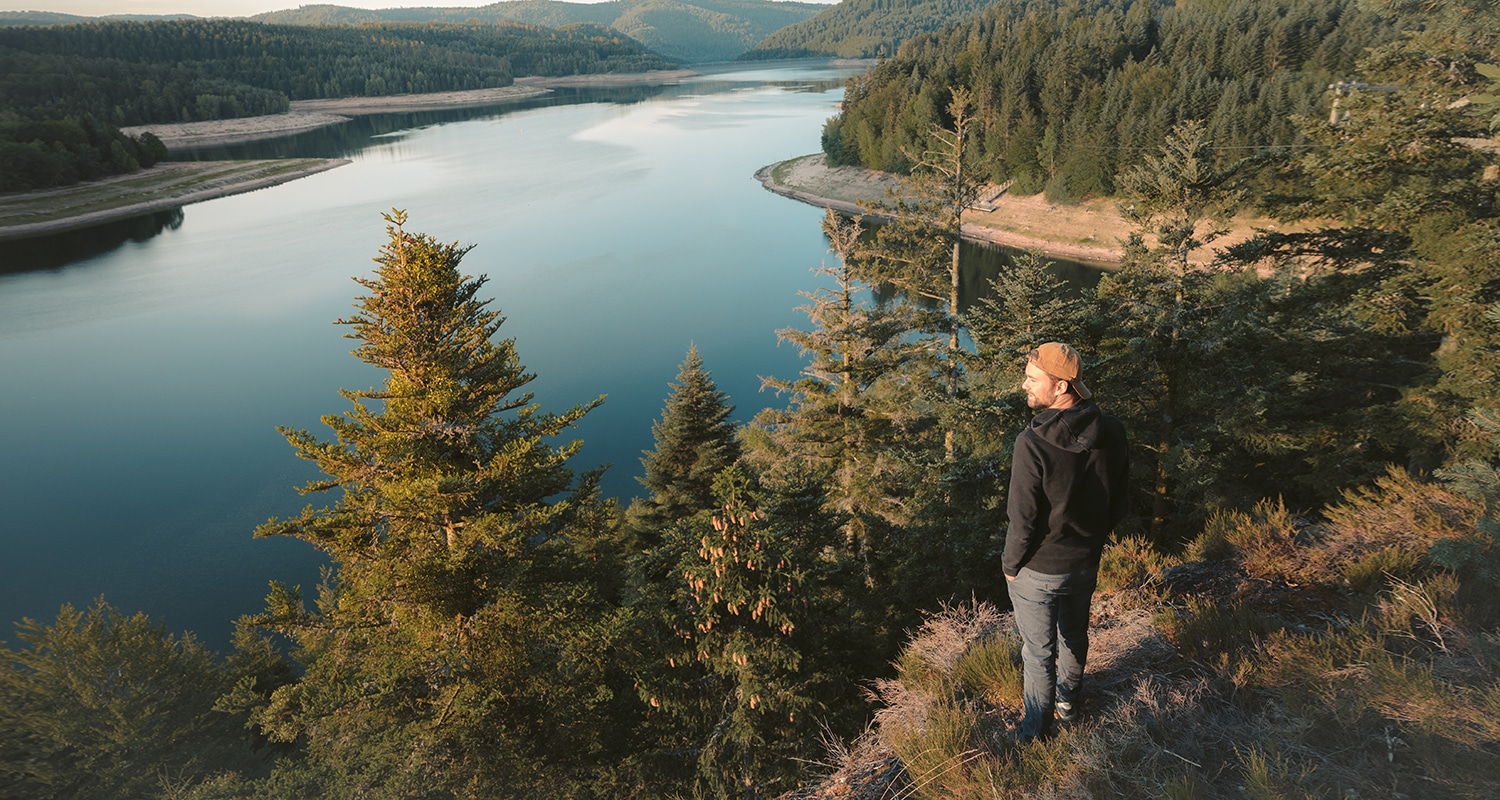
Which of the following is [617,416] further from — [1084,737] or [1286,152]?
[1084,737]

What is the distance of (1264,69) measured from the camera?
212ft

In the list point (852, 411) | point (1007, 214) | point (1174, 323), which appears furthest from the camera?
point (1007, 214)

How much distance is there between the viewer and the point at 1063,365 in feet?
11.8

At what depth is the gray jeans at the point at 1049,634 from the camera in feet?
12.8

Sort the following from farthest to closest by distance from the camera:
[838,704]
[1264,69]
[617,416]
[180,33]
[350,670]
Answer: [180,33]
[1264,69]
[617,416]
[350,670]
[838,704]

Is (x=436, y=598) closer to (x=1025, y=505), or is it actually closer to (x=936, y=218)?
(x=1025, y=505)

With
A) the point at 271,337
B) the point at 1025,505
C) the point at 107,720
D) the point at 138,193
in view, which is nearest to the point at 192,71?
the point at 138,193

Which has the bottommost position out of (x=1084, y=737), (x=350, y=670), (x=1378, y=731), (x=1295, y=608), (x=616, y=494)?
(x=616, y=494)

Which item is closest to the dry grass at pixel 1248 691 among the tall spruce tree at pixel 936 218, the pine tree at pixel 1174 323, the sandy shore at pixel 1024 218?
the pine tree at pixel 1174 323

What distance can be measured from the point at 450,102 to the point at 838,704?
8065 inches

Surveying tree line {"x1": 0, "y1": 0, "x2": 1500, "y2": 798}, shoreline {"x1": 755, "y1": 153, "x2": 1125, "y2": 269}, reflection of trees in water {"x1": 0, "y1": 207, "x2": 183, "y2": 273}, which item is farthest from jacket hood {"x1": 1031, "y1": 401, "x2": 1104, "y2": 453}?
reflection of trees in water {"x1": 0, "y1": 207, "x2": 183, "y2": 273}

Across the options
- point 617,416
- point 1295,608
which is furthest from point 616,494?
point 1295,608

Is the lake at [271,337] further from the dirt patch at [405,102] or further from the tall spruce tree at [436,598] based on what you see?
the dirt patch at [405,102]

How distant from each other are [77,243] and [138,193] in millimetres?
17379
